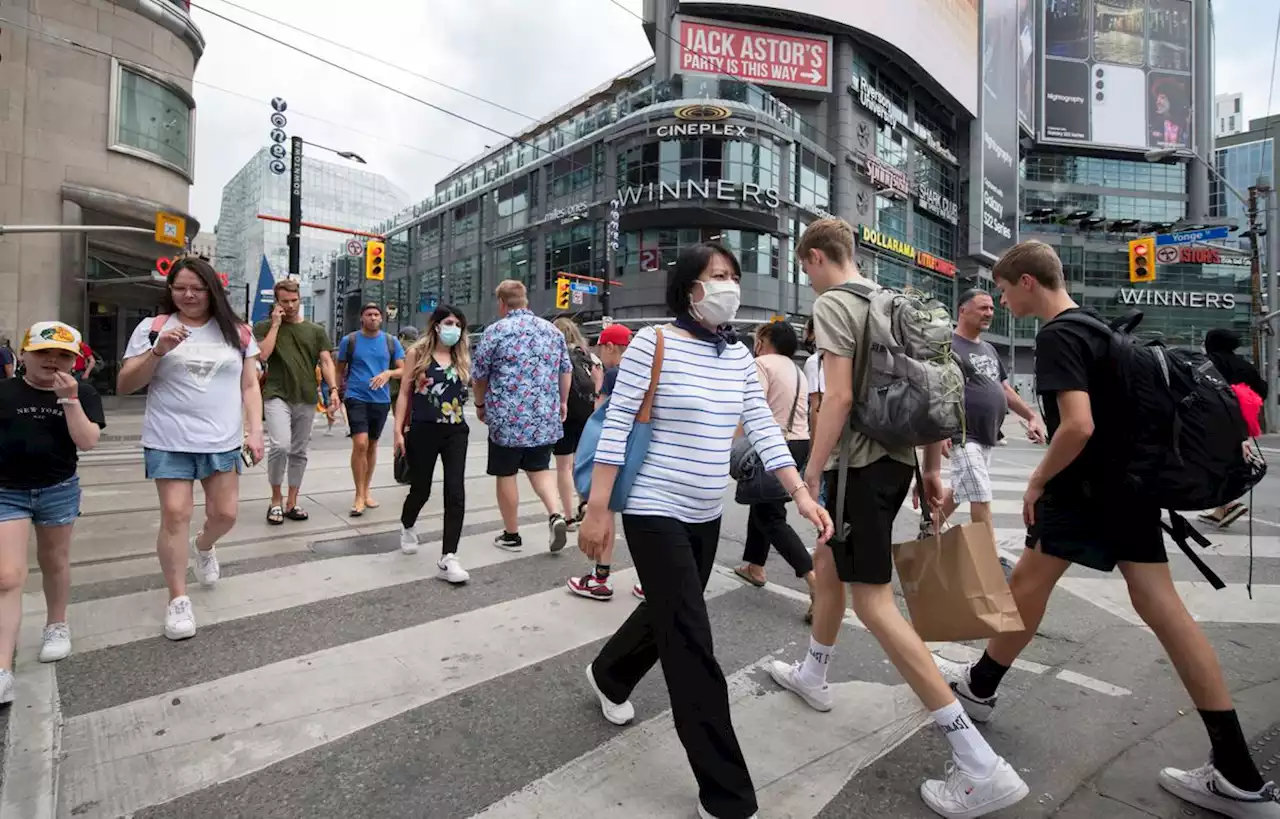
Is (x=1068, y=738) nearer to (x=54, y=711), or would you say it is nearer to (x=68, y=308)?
(x=54, y=711)

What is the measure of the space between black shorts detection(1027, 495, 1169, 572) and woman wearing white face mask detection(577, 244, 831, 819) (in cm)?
91

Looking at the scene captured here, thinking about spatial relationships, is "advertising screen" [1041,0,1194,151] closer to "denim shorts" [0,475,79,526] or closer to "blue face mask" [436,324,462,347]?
"blue face mask" [436,324,462,347]

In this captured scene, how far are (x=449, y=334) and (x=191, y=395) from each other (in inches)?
65.3

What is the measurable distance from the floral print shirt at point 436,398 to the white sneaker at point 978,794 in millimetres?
3456

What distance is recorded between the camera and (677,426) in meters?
2.30

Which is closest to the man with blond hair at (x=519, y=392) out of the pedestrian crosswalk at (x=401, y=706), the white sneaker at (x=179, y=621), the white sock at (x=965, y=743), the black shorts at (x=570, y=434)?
the pedestrian crosswalk at (x=401, y=706)

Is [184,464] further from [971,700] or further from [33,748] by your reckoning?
[971,700]

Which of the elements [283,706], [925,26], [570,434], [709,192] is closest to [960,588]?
[283,706]

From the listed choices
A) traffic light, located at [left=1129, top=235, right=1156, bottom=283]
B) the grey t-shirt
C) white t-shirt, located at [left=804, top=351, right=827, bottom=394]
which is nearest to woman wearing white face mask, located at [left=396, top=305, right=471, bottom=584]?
white t-shirt, located at [left=804, top=351, right=827, bottom=394]

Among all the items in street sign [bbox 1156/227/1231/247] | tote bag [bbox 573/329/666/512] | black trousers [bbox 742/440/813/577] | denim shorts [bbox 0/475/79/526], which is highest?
street sign [bbox 1156/227/1231/247]

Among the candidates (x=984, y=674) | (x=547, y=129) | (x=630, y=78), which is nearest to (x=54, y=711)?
(x=984, y=674)

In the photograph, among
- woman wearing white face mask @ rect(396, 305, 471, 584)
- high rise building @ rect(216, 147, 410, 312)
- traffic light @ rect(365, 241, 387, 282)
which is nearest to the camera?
woman wearing white face mask @ rect(396, 305, 471, 584)

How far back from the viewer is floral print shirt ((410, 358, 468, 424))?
4609 mm

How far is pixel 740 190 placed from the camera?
1443 inches
